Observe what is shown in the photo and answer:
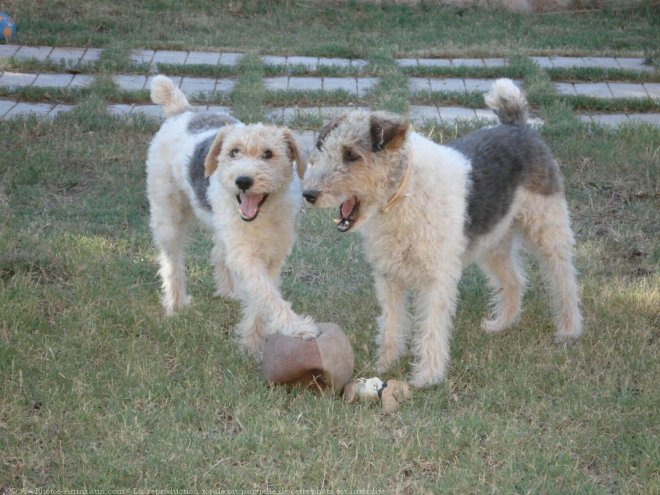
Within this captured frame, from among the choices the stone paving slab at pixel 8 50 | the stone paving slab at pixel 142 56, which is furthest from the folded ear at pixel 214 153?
the stone paving slab at pixel 8 50

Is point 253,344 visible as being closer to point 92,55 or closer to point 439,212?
point 439,212

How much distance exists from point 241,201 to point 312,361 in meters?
0.99

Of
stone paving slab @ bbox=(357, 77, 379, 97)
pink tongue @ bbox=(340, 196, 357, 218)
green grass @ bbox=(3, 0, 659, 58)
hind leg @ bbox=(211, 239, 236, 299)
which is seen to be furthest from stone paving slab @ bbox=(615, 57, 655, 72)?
pink tongue @ bbox=(340, 196, 357, 218)

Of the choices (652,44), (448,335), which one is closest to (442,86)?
(652,44)

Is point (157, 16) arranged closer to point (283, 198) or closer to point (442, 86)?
point (442, 86)

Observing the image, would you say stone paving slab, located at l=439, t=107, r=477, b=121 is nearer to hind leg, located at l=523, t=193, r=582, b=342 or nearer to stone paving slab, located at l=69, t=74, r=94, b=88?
hind leg, located at l=523, t=193, r=582, b=342

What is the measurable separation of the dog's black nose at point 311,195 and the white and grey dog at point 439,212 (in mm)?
11

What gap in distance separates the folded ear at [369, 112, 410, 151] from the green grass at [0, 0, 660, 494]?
1278 millimetres

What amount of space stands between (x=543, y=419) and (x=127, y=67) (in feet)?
23.1

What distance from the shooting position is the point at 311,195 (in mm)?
4547

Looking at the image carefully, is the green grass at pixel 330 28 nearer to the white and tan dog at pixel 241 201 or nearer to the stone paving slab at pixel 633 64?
the stone paving slab at pixel 633 64

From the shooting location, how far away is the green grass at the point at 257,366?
4.21 m

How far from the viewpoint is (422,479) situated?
4.17 metres

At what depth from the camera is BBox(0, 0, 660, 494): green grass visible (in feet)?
13.8
